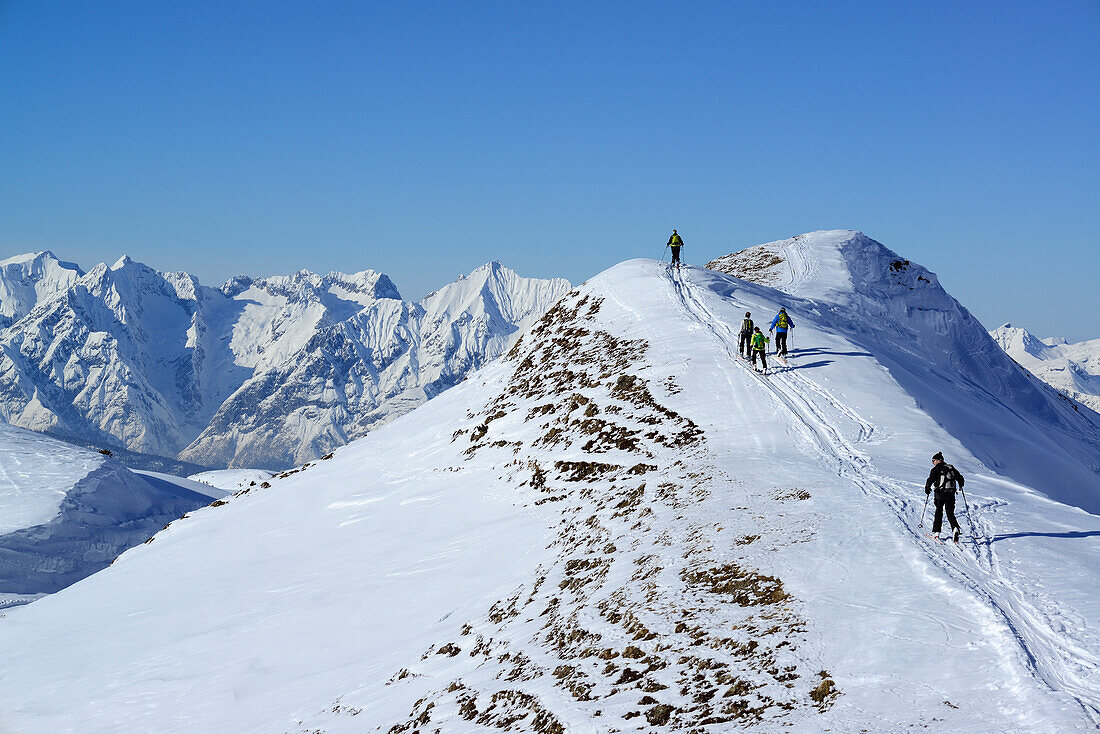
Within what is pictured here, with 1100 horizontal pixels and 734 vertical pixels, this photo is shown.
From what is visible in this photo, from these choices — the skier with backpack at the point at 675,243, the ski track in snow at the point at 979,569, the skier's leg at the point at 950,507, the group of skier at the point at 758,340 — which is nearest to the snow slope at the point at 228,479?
the skier with backpack at the point at 675,243

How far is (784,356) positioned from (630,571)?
20462mm

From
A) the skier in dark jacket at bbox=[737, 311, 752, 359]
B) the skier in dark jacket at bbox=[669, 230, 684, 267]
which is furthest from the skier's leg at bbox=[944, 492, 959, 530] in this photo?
the skier in dark jacket at bbox=[669, 230, 684, 267]

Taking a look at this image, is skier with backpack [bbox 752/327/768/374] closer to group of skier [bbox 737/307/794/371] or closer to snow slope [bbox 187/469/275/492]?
group of skier [bbox 737/307/794/371]

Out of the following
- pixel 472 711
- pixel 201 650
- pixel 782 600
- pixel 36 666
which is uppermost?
pixel 782 600

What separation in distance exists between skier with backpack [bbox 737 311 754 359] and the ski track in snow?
4.53 meters

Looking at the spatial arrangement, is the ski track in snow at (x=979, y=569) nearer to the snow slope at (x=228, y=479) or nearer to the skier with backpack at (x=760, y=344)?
the skier with backpack at (x=760, y=344)

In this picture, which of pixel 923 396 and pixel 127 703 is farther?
pixel 923 396

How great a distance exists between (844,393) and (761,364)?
4.80 meters

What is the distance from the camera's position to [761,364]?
36.1 metres

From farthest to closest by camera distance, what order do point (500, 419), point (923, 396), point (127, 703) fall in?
point (500, 419), point (923, 396), point (127, 703)

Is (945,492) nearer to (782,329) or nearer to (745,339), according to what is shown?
(745,339)

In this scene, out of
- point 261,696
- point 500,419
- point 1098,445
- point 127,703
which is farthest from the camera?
point 1098,445

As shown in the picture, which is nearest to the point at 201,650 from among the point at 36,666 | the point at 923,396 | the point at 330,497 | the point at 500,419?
the point at 36,666

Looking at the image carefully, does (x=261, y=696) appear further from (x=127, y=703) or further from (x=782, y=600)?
(x=782, y=600)
